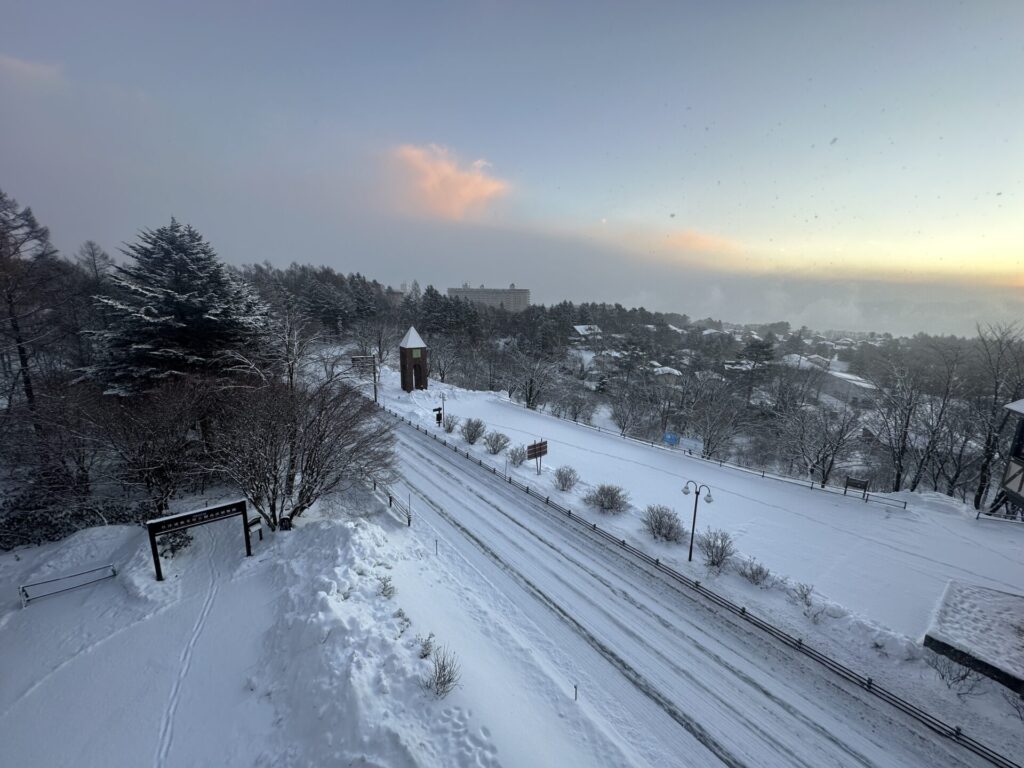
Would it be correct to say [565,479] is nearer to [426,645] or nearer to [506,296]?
[426,645]

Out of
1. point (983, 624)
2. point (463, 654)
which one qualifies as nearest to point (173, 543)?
point (463, 654)

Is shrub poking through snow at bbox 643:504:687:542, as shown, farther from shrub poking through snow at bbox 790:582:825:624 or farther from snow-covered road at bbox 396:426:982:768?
shrub poking through snow at bbox 790:582:825:624

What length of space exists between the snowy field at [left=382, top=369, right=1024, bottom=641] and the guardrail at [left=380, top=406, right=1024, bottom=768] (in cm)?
110

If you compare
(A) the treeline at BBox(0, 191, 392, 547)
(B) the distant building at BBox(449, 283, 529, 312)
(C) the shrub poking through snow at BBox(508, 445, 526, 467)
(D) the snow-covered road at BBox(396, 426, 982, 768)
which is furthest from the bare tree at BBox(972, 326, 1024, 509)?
(B) the distant building at BBox(449, 283, 529, 312)

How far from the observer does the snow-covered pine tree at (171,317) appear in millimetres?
15359

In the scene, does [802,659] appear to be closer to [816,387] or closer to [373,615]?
[373,615]

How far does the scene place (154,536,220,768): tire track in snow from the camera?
635 cm

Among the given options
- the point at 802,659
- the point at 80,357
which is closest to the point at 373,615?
the point at 802,659

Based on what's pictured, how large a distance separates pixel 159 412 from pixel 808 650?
2091cm

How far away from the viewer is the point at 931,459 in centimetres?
2356

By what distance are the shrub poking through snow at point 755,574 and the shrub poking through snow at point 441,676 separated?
970 cm

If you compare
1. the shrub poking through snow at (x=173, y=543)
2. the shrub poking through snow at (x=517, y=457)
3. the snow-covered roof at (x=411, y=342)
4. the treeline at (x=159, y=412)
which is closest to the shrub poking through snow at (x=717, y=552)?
the shrub poking through snow at (x=517, y=457)

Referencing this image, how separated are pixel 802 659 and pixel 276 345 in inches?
956

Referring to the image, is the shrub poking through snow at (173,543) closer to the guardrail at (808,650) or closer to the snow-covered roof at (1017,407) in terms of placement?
the guardrail at (808,650)
